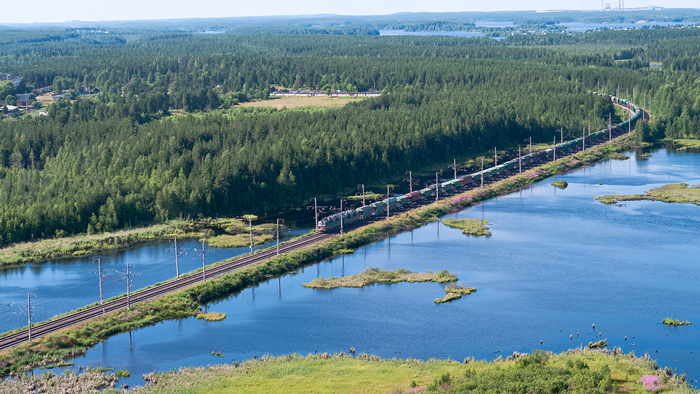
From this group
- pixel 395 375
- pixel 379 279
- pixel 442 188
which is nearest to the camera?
pixel 395 375

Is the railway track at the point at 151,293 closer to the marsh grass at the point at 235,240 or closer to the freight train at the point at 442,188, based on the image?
the freight train at the point at 442,188

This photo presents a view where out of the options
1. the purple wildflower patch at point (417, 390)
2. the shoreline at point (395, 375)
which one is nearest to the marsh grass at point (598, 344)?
the shoreline at point (395, 375)

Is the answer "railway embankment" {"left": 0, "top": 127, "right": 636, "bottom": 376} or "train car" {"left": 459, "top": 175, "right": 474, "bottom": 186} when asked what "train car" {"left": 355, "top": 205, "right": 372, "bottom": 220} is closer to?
"railway embankment" {"left": 0, "top": 127, "right": 636, "bottom": 376}

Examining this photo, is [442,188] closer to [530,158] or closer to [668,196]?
[668,196]

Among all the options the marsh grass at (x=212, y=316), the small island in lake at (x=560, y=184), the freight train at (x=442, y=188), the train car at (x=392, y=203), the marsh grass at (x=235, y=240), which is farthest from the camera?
the small island in lake at (x=560, y=184)

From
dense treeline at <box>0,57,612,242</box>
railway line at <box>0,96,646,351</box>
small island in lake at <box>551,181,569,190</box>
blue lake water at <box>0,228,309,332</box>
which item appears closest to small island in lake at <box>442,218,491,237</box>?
railway line at <box>0,96,646,351</box>

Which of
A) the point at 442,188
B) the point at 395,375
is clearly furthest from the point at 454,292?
the point at 442,188
